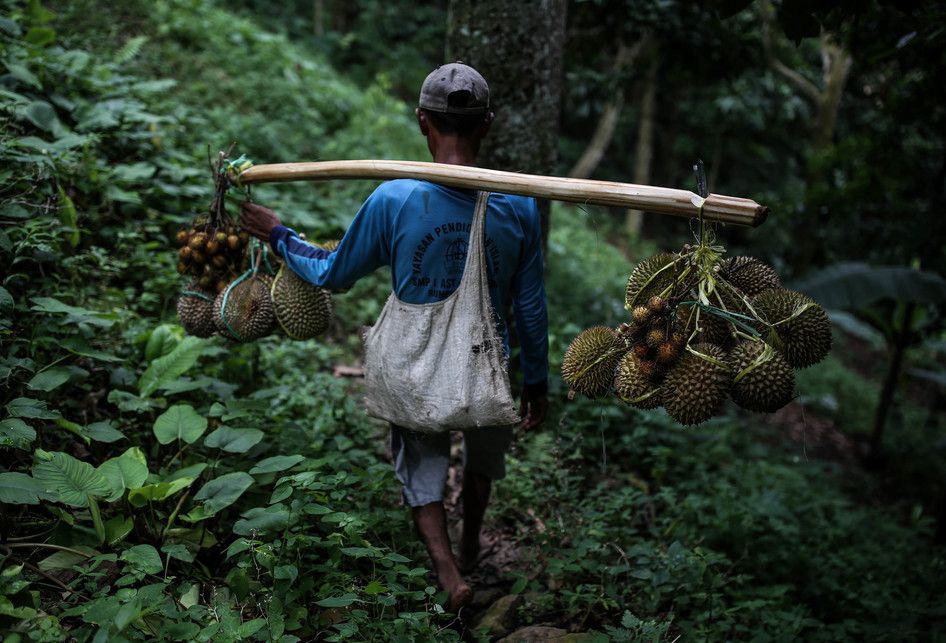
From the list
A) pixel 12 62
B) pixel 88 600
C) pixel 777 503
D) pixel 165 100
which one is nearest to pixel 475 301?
pixel 88 600

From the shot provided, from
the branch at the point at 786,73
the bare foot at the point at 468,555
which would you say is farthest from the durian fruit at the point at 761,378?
the branch at the point at 786,73

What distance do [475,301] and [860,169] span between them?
768 centimetres

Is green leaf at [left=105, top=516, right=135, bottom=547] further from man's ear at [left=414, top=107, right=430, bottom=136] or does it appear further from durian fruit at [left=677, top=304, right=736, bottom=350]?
durian fruit at [left=677, top=304, right=736, bottom=350]

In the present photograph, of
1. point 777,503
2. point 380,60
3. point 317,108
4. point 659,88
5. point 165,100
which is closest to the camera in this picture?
point 777,503

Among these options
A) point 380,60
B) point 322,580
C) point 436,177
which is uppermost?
point 380,60

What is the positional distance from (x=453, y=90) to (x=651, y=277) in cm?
102

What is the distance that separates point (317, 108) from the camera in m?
8.39

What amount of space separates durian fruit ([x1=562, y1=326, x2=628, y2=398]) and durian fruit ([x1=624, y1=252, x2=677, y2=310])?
14 cm

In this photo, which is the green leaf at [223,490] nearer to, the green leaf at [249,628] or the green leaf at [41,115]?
the green leaf at [249,628]

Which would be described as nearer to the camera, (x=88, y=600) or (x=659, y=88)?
(x=88, y=600)

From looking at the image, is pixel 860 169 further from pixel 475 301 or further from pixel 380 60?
A: pixel 380 60

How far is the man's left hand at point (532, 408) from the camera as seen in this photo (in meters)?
3.13

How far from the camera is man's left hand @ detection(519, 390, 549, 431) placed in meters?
3.13

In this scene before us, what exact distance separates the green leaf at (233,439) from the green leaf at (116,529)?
0.43 m
